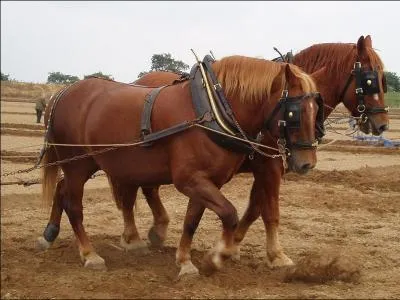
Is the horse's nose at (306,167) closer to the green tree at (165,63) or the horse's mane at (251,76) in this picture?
the horse's mane at (251,76)

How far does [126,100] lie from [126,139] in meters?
0.36

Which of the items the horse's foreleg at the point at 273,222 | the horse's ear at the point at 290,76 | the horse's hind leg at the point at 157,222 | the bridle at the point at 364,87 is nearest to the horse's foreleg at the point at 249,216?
the horse's foreleg at the point at 273,222

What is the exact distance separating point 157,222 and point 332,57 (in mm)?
2582

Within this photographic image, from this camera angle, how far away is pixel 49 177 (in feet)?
18.8

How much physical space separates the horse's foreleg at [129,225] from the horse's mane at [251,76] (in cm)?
191

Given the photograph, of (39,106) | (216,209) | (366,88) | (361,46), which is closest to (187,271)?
(216,209)

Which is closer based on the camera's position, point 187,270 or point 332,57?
point 187,270

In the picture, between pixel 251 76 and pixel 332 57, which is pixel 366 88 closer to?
pixel 332 57

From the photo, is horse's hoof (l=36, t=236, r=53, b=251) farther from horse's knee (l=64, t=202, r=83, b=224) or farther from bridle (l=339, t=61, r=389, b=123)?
bridle (l=339, t=61, r=389, b=123)

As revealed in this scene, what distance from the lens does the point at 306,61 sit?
19.0ft

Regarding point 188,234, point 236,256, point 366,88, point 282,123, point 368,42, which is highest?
point 368,42

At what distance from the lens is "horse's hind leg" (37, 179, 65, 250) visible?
5562mm

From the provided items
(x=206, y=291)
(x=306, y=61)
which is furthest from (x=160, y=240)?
(x=306, y=61)

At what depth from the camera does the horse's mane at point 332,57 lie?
5.65 meters
